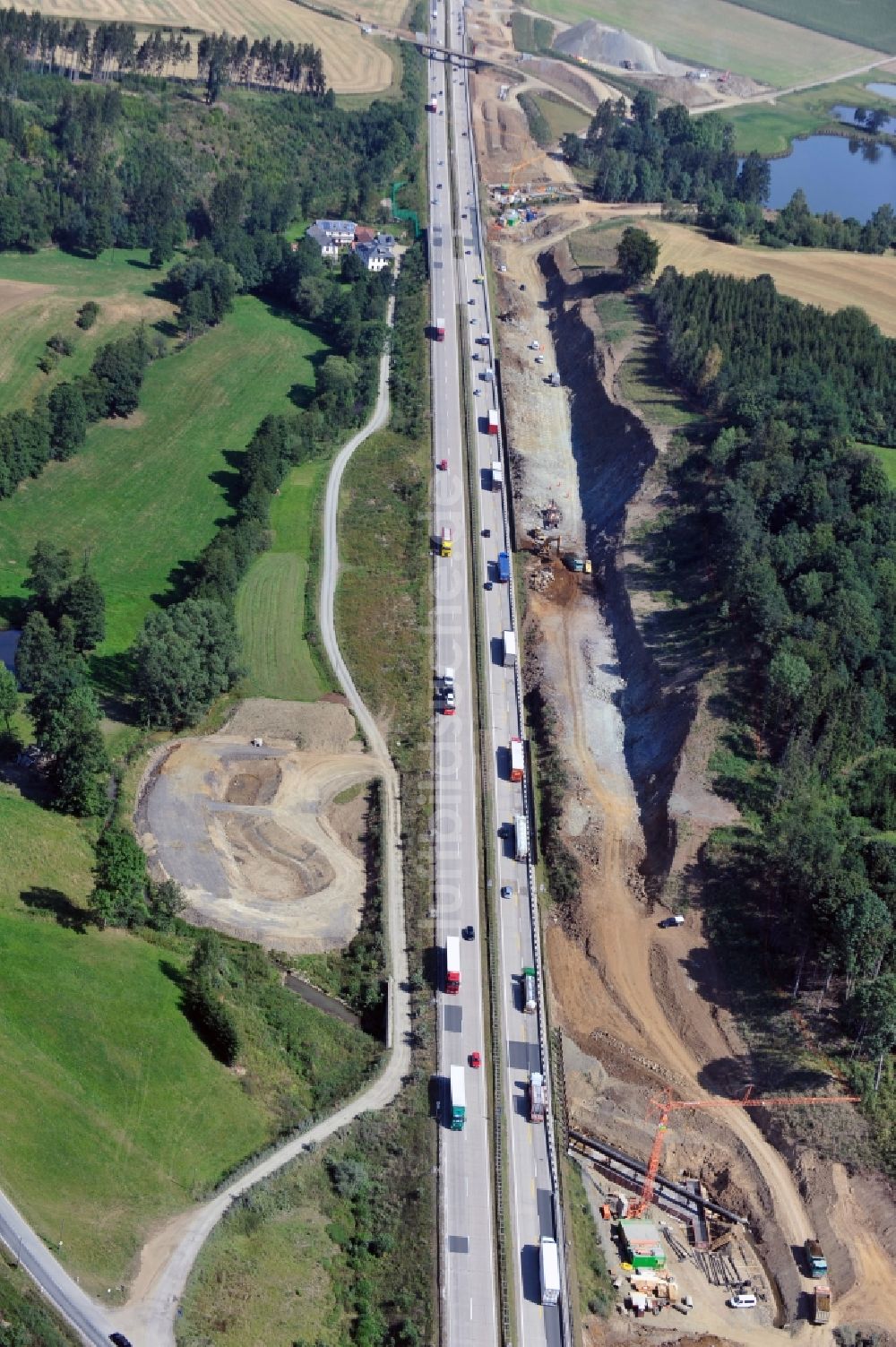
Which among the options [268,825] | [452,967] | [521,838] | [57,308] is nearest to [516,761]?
[521,838]

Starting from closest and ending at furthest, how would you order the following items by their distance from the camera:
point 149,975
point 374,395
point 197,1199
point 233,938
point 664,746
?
point 197,1199
point 149,975
point 233,938
point 664,746
point 374,395

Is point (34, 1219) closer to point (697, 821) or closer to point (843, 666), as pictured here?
point (697, 821)

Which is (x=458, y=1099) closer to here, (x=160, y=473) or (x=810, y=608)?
(x=810, y=608)

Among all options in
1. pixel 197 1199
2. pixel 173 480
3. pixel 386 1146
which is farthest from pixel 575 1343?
pixel 173 480

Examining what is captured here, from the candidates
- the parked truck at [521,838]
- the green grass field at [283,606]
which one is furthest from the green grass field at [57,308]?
the parked truck at [521,838]

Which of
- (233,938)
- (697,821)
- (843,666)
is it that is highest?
(843,666)

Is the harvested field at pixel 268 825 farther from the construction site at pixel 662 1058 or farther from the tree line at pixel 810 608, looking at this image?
the tree line at pixel 810 608
